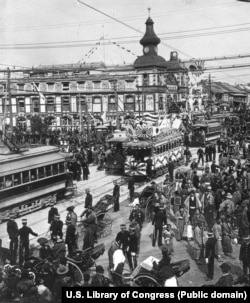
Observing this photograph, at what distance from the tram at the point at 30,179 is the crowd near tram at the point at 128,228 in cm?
4

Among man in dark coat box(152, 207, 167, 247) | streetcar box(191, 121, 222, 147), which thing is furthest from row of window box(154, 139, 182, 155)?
man in dark coat box(152, 207, 167, 247)

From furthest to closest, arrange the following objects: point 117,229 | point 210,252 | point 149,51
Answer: point 149,51, point 117,229, point 210,252

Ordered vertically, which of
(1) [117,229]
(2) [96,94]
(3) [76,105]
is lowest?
(1) [117,229]

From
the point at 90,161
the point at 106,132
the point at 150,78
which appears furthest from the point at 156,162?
the point at 150,78

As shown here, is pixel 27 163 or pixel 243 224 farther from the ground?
pixel 27 163

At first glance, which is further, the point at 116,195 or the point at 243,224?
the point at 116,195

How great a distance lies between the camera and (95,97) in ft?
183

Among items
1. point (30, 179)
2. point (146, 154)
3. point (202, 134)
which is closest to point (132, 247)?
point (30, 179)

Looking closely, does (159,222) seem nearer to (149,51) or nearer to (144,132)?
(144,132)

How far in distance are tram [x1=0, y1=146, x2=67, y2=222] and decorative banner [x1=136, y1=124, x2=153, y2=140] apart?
6.04 metres

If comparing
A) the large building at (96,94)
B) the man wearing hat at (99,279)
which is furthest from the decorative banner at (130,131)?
the large building at (96,94)

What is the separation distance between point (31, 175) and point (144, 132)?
8659 mm

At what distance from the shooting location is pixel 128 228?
47.7 feet

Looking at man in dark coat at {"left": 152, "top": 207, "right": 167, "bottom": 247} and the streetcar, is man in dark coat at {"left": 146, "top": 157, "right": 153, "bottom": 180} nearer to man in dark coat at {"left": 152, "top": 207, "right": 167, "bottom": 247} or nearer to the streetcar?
man in dark coat at {"left": 152, "top": 207, "right": 167, "bottom": 247}
